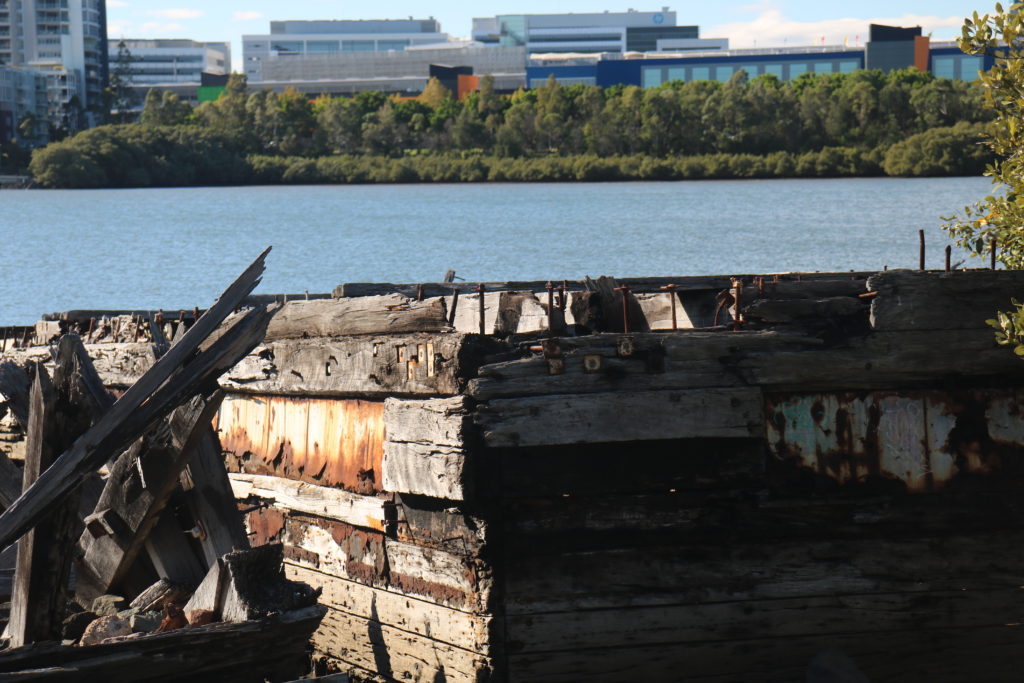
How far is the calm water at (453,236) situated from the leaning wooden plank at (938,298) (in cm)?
2483

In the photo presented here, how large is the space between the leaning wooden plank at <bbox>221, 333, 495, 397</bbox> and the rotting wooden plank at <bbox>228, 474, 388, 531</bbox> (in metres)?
0.47

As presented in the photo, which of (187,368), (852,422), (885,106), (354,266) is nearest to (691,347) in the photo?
(852,422)

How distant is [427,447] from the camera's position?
574cm

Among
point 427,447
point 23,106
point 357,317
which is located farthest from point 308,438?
point 23,106

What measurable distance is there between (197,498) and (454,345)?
154 centimetres

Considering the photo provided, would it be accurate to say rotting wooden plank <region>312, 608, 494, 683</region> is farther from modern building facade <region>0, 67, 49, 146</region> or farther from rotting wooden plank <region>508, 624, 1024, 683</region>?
Result: modern building facade <region>0, 67, 49, 146</region>

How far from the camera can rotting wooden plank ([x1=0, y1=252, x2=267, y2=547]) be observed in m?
5.54

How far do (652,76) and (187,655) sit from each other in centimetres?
15902

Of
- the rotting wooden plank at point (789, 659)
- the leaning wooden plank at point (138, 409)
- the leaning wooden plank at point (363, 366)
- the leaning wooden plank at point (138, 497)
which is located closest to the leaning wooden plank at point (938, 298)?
the rotting wooden plank at point (789, 659)

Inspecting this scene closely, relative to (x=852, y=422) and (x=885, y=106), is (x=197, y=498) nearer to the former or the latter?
(x=852, y=422)

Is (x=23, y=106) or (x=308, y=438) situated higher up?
(x=23, y=106)

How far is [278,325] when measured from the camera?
22.6ft

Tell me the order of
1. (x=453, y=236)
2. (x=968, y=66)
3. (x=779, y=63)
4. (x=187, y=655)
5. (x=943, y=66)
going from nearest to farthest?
1. (x=187, y=655)
2. (x=453, y=236)
3. (x=968, y=66)
4. (x=943, y=66)
5. (x=779, y=63)

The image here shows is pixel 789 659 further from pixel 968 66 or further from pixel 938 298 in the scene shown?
pixel 968 66
